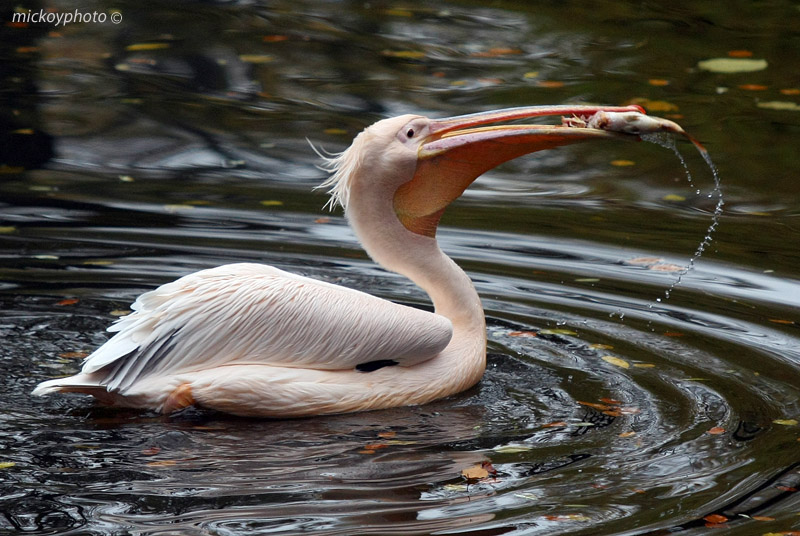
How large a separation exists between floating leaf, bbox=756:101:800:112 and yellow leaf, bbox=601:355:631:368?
15.3 ft

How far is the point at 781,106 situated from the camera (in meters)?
8.96

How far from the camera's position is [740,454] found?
396 cm

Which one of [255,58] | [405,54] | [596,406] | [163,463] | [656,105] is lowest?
[163,463]

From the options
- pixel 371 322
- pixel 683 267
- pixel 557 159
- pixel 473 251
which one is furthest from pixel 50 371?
pixel 557 159

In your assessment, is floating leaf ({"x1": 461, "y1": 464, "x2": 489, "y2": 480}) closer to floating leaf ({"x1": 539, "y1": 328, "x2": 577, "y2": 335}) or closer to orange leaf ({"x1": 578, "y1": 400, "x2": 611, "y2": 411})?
orange leaf ({"x1": 578, "y1": 400, "x2": 611, "y2": 411})

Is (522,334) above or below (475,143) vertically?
below

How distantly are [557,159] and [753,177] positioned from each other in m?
1.35

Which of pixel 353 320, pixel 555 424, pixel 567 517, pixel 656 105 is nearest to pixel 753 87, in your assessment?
pixel 656 105

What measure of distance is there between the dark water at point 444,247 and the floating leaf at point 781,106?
2 centimetres

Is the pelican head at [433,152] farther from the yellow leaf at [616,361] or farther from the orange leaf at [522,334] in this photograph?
the yellow leaf at [616,361]

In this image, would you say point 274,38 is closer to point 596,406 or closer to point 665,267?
point 665,267

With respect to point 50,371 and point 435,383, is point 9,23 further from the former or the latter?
point 435,383

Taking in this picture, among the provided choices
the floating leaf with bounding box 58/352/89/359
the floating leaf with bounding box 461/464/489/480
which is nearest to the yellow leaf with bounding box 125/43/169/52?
the floating leaf with bounding box 58/352/89/359

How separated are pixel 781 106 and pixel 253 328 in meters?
5.97
